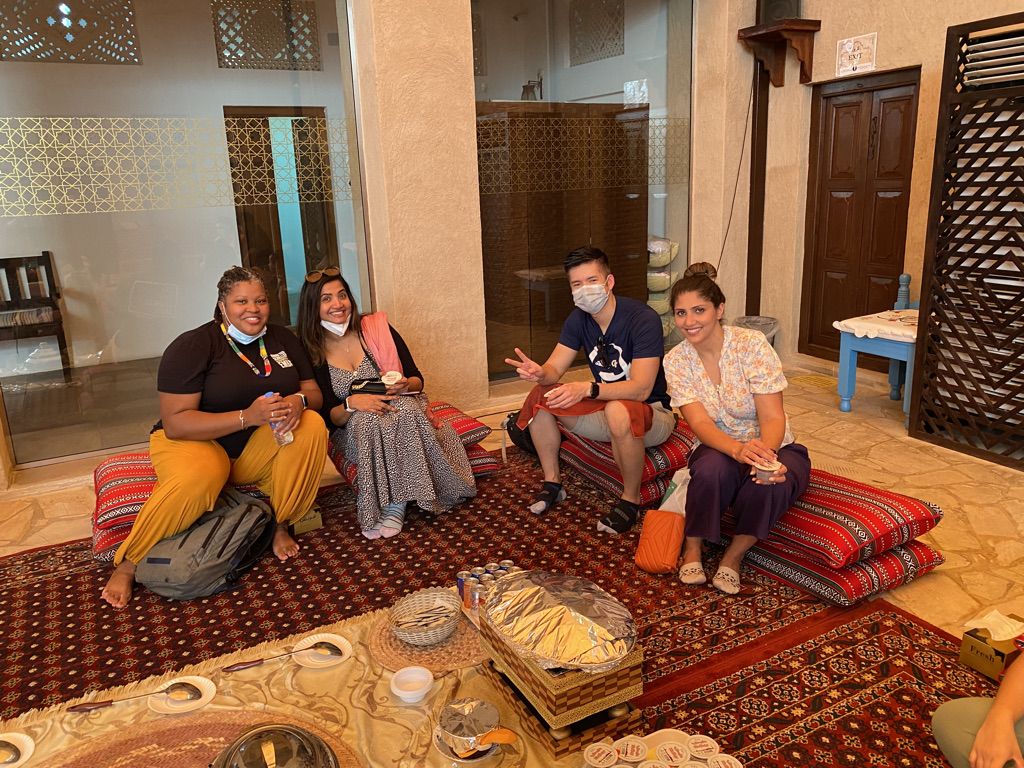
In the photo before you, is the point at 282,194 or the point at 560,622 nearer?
the point at 560,622

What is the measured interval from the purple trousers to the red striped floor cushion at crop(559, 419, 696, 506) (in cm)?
53

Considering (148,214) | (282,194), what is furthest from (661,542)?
(148,214)

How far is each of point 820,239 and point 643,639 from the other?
3.75 metres

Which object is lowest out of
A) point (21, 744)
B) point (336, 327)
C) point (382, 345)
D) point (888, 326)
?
point (21, 744)

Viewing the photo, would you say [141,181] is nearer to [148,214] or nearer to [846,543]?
[148,214]

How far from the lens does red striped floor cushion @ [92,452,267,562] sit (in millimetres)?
2938

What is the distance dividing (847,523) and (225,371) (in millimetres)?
2281

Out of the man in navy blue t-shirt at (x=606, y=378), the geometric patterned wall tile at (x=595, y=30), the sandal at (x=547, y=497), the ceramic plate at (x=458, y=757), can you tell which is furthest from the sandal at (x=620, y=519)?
the geometric patterned wall tile at (x=595, y=30)

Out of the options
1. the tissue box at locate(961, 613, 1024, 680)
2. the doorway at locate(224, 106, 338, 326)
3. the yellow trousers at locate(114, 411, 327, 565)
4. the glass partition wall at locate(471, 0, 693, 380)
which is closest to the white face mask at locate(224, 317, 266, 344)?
the yellow trousers at locate(114, 411, 327, 565)

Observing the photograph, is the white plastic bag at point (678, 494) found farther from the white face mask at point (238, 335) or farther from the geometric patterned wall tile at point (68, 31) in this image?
the geometric patterned wall tile at point (68, 31)

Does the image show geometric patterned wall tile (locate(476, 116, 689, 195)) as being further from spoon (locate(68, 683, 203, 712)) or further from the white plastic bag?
spoon (locate(68, 683, 203, 712))

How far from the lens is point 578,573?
112 inches

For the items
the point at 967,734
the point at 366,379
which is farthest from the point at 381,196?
the point at 967,734

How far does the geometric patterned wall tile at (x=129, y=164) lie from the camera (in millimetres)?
3584
